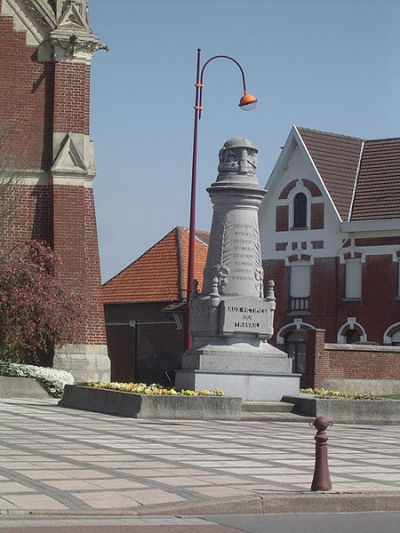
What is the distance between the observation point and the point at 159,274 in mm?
54375

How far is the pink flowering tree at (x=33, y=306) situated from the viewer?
3059 cm

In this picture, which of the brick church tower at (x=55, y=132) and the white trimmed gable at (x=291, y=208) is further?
the white trimmed gable at (x=291, y=208)

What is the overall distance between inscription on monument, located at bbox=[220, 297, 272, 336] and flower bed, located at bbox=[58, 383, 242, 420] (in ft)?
6.63

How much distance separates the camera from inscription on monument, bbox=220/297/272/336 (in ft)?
86.9

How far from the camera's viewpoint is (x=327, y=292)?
55.8 meters

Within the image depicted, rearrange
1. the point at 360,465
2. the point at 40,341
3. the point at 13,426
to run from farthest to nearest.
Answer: the point at 40,341 → the point at 13,426 → the point at 360,465

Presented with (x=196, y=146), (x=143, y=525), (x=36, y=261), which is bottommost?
(x=143, y=525)

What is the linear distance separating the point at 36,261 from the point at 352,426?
1090 centimetres

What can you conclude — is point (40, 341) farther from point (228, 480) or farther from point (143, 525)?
point (143, 525)

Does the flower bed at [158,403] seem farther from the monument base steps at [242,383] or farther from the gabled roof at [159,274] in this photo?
the gabled roof at [159,274]

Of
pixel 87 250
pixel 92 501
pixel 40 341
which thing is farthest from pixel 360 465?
pixel 87 250

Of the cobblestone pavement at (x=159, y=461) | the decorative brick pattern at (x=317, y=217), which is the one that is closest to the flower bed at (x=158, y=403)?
the cobblestone pavement at (x=159, y=461)

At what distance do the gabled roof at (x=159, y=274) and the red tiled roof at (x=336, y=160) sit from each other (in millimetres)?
6954

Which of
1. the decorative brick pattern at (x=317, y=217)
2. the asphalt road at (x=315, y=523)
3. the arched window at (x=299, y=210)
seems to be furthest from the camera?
the arched window at (x=299, y=210)
